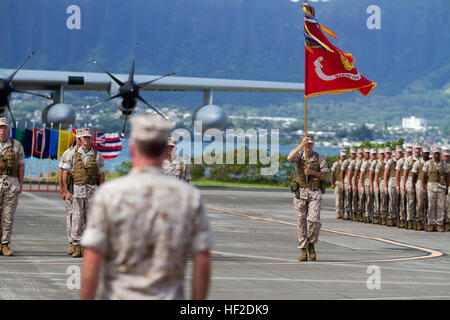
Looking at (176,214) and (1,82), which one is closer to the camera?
(176,214)

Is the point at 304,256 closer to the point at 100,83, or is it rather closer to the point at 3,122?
the point at 3,122

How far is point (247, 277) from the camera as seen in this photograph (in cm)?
1038

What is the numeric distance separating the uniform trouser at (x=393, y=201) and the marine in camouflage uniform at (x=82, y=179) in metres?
9.89

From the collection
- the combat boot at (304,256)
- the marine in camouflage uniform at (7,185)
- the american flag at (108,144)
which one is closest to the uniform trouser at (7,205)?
the marine in camouflage uniform at (7,185)

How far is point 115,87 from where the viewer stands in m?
34.3

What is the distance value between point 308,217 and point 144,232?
8574 mm

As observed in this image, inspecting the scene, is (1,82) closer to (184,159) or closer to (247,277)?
(184,159)

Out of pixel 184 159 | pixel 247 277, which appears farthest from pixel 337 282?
pixel 184 159

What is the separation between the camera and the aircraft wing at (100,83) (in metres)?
37.2

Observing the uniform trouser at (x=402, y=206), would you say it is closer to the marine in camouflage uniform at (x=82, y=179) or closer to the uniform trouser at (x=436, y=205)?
the uniform trouser at (x=436, y=205)

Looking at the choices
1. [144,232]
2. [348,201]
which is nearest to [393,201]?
[348,201]
